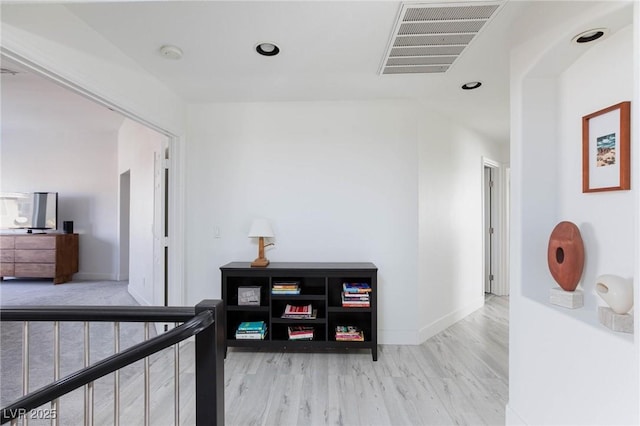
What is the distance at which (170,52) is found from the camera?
2000mm

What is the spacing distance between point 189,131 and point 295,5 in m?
1.91

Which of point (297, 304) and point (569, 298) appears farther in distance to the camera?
point (297, 304)

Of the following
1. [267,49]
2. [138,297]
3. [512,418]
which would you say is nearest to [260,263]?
[267,49]

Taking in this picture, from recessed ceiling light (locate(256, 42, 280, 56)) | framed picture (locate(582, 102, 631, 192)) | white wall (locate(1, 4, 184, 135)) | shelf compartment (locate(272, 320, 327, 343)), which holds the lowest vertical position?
shelf compartment (locate(272, 320, 327, 343))

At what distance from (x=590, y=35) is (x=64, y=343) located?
462 cm

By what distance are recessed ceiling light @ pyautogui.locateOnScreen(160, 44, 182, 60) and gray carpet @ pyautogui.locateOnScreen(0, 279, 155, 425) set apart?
2.46 metres

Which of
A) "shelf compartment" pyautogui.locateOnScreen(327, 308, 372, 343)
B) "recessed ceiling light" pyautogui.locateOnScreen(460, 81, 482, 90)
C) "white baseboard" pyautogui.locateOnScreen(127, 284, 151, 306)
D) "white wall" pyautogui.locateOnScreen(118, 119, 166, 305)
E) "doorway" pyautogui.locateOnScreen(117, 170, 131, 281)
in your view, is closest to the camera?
"recessed ceiling light" pyautogui.locateOnScreen(460, 81, 482, 90)

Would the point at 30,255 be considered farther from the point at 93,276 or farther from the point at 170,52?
the point at 170,52

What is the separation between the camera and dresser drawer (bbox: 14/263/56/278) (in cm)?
517

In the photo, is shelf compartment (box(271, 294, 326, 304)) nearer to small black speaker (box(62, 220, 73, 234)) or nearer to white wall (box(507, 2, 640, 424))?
white wall (box(507, 2, 640, 424))

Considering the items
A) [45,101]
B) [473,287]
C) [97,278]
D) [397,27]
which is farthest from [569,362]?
[97,278]

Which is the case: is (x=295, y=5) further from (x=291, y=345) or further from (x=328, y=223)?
(x=291, y=345)

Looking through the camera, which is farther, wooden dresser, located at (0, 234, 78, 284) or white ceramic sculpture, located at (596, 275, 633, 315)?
wooden dresser, located at (0, 234, 78, 284)

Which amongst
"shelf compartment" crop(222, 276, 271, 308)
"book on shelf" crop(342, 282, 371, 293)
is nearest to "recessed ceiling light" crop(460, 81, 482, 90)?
"book on shelf" crop(342, 282, 371, 293)
